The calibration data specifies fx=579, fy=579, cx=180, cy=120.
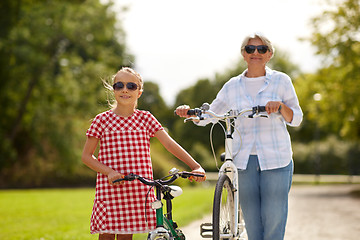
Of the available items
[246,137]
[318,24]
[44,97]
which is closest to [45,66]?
[44,97]

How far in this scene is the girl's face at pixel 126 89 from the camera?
4.03 meters

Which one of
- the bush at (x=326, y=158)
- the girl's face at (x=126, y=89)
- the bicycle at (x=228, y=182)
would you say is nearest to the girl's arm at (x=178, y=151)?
the girl's face at (x=126, y=89)

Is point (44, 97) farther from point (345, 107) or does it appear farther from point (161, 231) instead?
point (161, 231)

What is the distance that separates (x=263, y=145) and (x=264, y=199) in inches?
17.2

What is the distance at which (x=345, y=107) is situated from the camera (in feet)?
75.4

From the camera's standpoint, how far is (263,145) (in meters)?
4.63

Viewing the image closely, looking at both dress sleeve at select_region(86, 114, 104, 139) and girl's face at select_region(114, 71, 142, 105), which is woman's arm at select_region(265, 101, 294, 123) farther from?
dress sleeve at select_region(86, 114, 104, 139)

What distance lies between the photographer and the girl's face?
13.2 ft

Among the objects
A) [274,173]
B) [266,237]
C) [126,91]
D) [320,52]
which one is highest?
[320,52]

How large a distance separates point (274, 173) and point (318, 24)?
20523 mm

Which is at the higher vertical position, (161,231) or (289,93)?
(289,93)

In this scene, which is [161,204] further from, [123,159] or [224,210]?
[224,210]

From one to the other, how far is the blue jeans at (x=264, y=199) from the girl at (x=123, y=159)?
0.85 metres

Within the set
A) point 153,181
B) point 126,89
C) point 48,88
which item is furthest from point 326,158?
point 153,181
